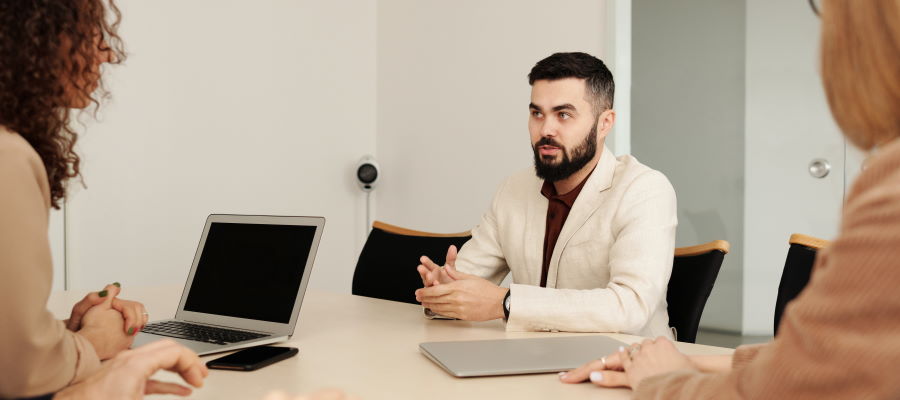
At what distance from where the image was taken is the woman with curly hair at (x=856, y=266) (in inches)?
24.0

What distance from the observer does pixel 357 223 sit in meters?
4.79

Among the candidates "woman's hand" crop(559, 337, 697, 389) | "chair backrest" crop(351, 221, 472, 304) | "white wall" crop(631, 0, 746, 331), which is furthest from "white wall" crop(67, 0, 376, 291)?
"woman's hand" crop(559, 337, 697, 389)

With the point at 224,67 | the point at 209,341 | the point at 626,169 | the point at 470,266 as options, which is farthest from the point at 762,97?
the point at 209,341

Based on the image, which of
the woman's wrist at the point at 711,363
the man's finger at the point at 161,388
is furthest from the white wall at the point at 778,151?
the man's finger at the point at 161,388

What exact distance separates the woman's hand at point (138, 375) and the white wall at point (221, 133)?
2713 millimetres

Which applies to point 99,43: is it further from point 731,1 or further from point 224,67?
point 731,1

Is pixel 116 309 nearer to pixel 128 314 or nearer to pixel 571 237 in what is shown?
pixel 128 314

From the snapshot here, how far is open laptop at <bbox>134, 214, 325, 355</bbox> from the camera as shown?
1.56 metres

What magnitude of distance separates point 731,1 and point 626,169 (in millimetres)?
2043

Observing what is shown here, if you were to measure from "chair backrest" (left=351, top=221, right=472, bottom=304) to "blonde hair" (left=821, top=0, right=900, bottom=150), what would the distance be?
184 centimetres

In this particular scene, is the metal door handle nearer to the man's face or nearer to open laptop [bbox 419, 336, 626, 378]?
the man's face

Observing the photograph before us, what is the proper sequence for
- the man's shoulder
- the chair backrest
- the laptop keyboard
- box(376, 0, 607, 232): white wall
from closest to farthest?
the laptop keyboard → the man's shoulder → the chair backrest → box(376, 0, 607, 232): white wall

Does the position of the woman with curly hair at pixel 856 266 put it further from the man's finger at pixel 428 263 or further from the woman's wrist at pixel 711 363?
the man's finger at pixel 428 263

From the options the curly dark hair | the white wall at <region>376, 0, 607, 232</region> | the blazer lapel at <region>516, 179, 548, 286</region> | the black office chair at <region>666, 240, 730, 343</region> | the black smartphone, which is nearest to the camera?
the curly dark hair
